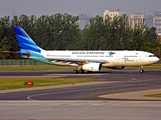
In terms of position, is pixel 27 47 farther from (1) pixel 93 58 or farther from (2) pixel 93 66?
(2) pixel 93 66

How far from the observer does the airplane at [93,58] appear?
185ft

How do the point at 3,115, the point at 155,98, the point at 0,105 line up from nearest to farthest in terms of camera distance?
the point at 3,115 → the point at 0,105 → the point at 155,98

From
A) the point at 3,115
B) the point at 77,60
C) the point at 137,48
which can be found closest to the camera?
the point at 3,115

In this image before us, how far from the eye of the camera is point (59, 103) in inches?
809

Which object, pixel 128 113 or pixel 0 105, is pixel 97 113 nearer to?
pixel 128 113

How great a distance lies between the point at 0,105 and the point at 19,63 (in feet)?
274

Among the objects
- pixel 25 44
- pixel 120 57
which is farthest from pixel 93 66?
pixel 25 44

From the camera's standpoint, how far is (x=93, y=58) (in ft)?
195

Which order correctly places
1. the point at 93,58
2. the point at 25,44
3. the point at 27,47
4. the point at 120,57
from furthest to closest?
1. the point at 25,44
2. the point at 27,47
3. the point at 93,58
4. the point at 120,57

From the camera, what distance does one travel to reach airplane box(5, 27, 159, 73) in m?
56.3

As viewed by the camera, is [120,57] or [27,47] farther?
[27,47]

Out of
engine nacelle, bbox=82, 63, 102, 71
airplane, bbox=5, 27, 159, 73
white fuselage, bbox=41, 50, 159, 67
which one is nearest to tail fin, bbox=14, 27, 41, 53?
airplane, bbox=5, 27, 159, 73

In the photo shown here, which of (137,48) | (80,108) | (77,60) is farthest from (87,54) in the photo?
(137,48)

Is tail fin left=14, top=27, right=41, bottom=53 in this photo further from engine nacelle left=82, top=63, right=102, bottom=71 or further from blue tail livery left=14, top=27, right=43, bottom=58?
engine nacelle left=82, top=63, right=102, bottom=71
